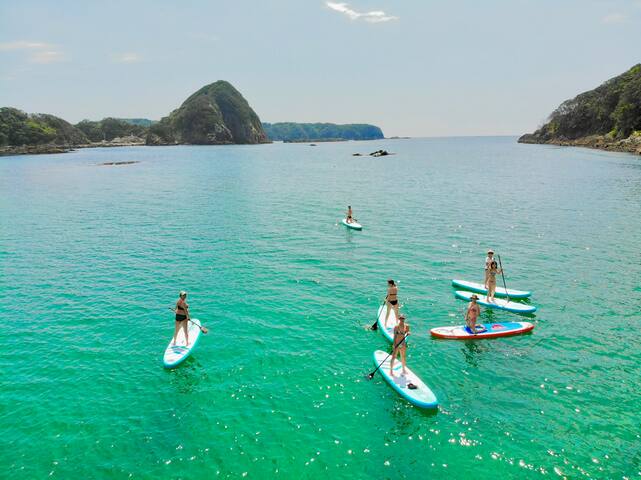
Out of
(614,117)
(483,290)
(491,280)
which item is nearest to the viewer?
(491,280)

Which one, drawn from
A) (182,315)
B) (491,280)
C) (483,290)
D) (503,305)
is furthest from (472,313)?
(182,315)

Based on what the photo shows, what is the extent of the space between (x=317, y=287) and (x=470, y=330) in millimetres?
10459

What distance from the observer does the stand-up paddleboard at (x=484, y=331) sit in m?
20.4

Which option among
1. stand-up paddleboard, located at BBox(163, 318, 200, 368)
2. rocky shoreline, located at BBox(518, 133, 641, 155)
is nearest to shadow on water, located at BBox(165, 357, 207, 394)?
stand-up paddleboard, located at BBox(163, 318, 200, 368)

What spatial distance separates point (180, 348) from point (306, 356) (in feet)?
19.7

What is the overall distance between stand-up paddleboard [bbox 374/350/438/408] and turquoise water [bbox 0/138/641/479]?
42 centimetres

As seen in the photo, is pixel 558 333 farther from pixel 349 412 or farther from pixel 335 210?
pixel 335 210

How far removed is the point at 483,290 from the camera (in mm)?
25969

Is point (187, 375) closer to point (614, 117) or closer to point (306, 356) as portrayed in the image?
point (306, 356)

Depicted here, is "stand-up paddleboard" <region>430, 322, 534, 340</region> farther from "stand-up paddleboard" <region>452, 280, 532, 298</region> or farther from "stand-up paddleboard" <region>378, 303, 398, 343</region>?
"stand-up paddleboard" <region>452, 280, 532, 298</region>

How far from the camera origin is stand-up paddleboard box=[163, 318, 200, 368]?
1834cm

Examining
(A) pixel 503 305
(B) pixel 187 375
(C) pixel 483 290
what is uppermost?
(C) pixel 483 290

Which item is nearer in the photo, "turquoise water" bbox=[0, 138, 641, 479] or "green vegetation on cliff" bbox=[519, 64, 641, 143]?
"turquoise water" bbox=[0, 138, 641, 479]

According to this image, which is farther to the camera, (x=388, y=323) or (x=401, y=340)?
(x=388, y=323)
